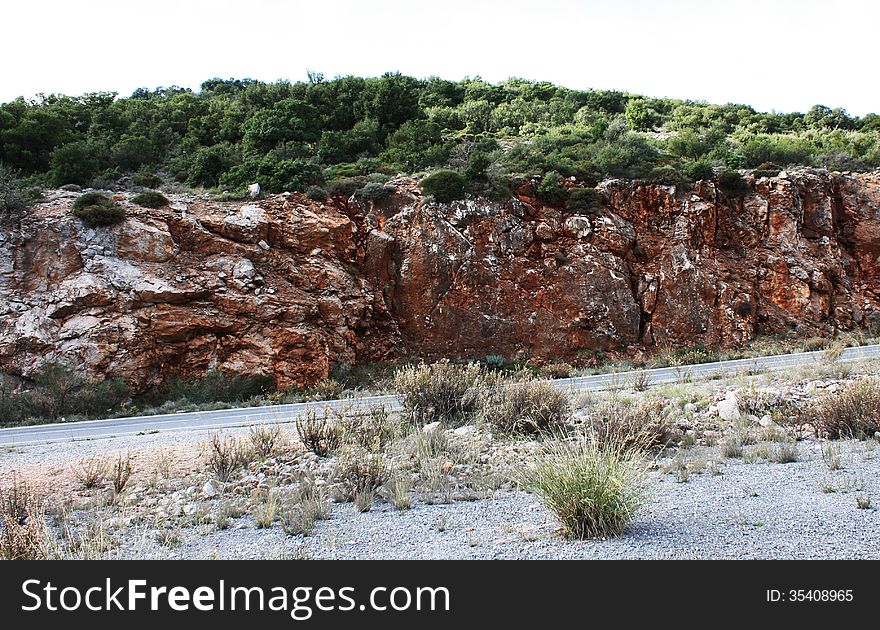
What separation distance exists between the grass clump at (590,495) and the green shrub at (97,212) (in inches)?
678

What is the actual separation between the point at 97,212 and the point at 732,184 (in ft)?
74.0

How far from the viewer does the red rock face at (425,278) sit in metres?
17.0

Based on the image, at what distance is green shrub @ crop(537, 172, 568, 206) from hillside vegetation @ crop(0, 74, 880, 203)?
0.05 metres

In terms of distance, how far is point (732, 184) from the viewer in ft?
78.5

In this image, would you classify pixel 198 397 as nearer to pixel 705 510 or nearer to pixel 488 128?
pixel 705 510

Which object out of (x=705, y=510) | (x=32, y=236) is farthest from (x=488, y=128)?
(x=705, y=510)

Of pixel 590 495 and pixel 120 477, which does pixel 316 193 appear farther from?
pixel 590 495

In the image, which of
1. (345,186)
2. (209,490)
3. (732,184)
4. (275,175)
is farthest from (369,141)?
(209,490)

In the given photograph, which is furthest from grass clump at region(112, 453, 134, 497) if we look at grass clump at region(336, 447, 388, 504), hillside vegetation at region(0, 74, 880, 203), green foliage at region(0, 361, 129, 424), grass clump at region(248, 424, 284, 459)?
hillside vegetation at region(0, 74, 880, 203)

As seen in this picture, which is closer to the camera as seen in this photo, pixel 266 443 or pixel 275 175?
pixel 266 443

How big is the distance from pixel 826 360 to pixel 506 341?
9.30m

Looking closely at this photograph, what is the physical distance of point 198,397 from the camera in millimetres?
16219

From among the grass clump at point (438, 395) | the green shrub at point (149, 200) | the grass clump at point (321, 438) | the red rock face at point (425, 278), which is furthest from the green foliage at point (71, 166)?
the grass clump at point (321, 438)

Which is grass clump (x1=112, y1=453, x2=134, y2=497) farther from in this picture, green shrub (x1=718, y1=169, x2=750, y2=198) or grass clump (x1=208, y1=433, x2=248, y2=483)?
green shrub (x1=718, y1=169, x2=750, y2=198)
